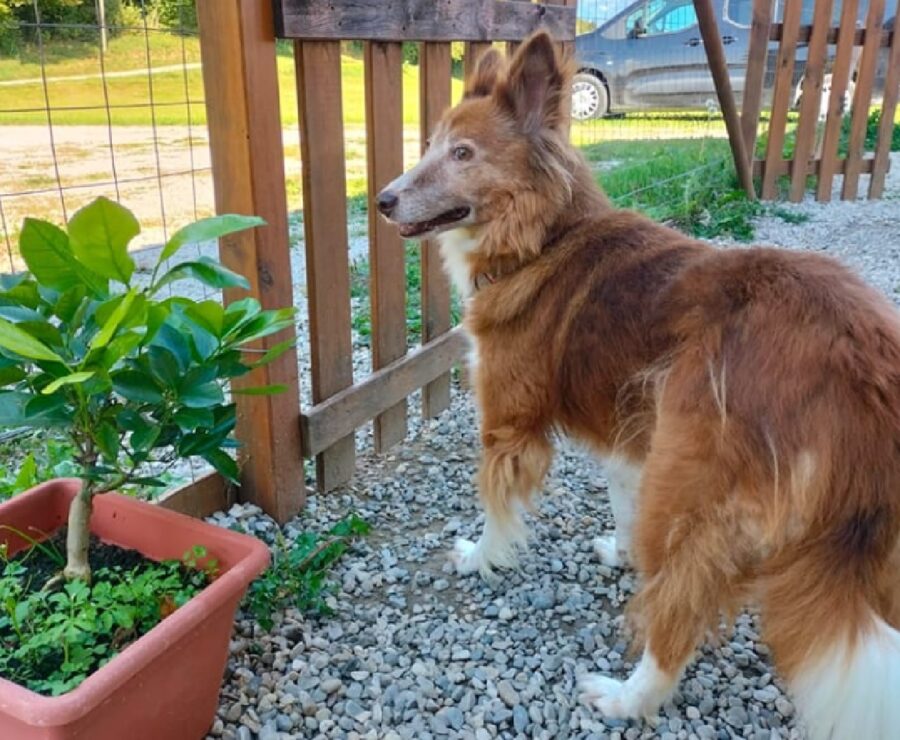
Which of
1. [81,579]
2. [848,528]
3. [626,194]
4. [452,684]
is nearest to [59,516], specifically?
[81,579]

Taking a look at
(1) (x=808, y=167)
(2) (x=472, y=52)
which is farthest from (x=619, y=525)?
(1) (x=808, y=167)

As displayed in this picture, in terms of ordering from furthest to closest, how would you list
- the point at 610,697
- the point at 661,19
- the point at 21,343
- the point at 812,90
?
the point at 661,19, the point at 812,90, the point at 610,697, the point at 21,343

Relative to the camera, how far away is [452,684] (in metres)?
2.09

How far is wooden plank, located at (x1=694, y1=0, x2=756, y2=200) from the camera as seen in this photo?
557 cm

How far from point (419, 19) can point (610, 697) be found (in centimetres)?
230

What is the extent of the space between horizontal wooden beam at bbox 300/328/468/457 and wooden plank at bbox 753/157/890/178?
17.1 ft

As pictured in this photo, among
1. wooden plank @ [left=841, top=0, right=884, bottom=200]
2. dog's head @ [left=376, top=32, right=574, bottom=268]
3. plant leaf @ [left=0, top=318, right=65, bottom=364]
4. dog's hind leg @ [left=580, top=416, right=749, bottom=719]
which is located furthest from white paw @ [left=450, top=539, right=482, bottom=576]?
wooden plank @ [left=841, top=0, right=884, bottom=200]

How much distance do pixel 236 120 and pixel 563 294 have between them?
1053 millimetres

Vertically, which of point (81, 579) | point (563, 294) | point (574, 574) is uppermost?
point (563, 294)

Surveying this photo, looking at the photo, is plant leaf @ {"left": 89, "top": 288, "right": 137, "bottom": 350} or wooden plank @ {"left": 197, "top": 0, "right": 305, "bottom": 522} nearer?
plant leaf @ {"left": 89, "top": 288, "right": 137, "bottom": 350}

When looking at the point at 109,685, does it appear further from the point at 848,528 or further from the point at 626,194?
the point at 626,194

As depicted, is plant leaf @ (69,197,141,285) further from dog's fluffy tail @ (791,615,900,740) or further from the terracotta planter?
dog's fluffy tail @ (791,615,900,740)

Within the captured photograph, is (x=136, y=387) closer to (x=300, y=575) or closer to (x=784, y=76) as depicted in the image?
(x=300, y=575)

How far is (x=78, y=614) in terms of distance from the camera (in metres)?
1.64
